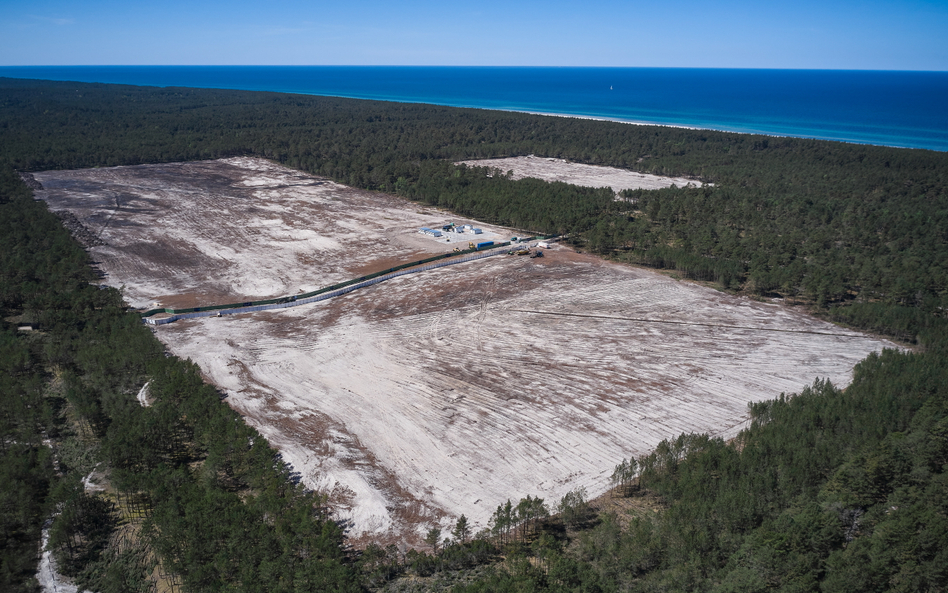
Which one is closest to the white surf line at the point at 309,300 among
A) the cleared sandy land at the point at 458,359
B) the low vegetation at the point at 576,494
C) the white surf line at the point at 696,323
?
the cleared sandy land at the point at 458,359

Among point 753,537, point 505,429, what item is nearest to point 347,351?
point 505,429

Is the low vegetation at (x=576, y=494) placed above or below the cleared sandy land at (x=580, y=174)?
below

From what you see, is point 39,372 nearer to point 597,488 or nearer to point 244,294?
point 244,294

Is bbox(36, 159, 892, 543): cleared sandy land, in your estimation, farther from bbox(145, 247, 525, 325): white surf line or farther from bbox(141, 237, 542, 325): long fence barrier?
bbox(141, 237, 542, 325): long fence barrier

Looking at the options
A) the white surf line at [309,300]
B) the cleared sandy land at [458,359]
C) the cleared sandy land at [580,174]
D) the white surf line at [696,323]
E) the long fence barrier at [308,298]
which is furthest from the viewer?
the cleared sandy land at [580,174]

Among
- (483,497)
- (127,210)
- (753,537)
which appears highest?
(127,210)

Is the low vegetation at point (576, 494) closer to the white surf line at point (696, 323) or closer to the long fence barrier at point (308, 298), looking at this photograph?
the white surf line at point (696, 323)
